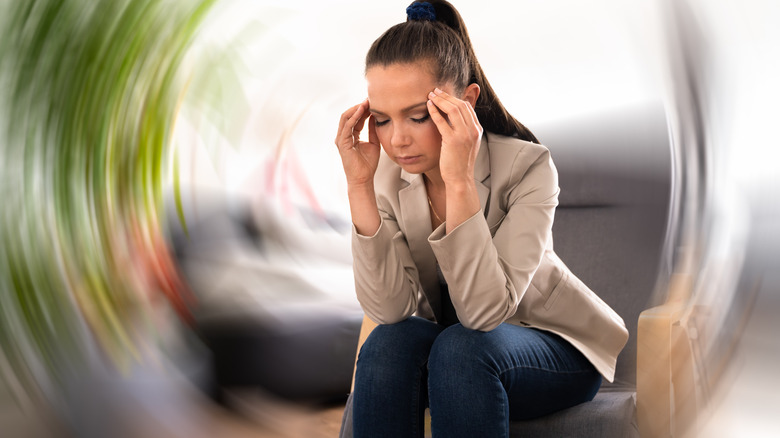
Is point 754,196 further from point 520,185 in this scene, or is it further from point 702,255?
point 520,185

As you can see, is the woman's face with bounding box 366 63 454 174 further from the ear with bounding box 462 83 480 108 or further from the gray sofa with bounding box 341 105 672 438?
the gray sofa with bounding box 341 105 672 438

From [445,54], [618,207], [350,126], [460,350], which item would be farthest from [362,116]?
[618,207]

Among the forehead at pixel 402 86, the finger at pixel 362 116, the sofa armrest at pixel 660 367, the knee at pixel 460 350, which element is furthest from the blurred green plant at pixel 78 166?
the sofa armrest at pixel 660 367

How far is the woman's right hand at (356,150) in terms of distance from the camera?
97 cm

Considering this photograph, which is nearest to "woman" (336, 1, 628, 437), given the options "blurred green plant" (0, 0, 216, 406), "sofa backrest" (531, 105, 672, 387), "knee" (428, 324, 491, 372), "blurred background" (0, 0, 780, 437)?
"knee" (428, 324, 491, 372)

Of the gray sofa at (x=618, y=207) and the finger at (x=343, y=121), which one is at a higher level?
the finger at (x=343, y=121)

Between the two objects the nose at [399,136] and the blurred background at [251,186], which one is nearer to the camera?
the nose at [399,136]

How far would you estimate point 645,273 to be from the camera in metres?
1.37

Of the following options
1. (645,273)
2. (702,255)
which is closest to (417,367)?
(645,273)

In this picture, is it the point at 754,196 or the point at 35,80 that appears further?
the point at 35,80

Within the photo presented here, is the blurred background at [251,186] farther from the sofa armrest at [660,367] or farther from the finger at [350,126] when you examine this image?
the finger at [350,126]

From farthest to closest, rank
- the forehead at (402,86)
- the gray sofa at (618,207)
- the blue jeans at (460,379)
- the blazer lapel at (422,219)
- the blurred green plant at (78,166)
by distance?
the blurred green plant at (78,166) < the gray sofa at (618,207) < the blazer lapel at (422,219) < the forehead at (402,86) < the blue jeans at (460,379)

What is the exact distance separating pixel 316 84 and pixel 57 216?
777mm

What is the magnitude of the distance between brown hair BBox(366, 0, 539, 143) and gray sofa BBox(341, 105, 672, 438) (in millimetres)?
423
